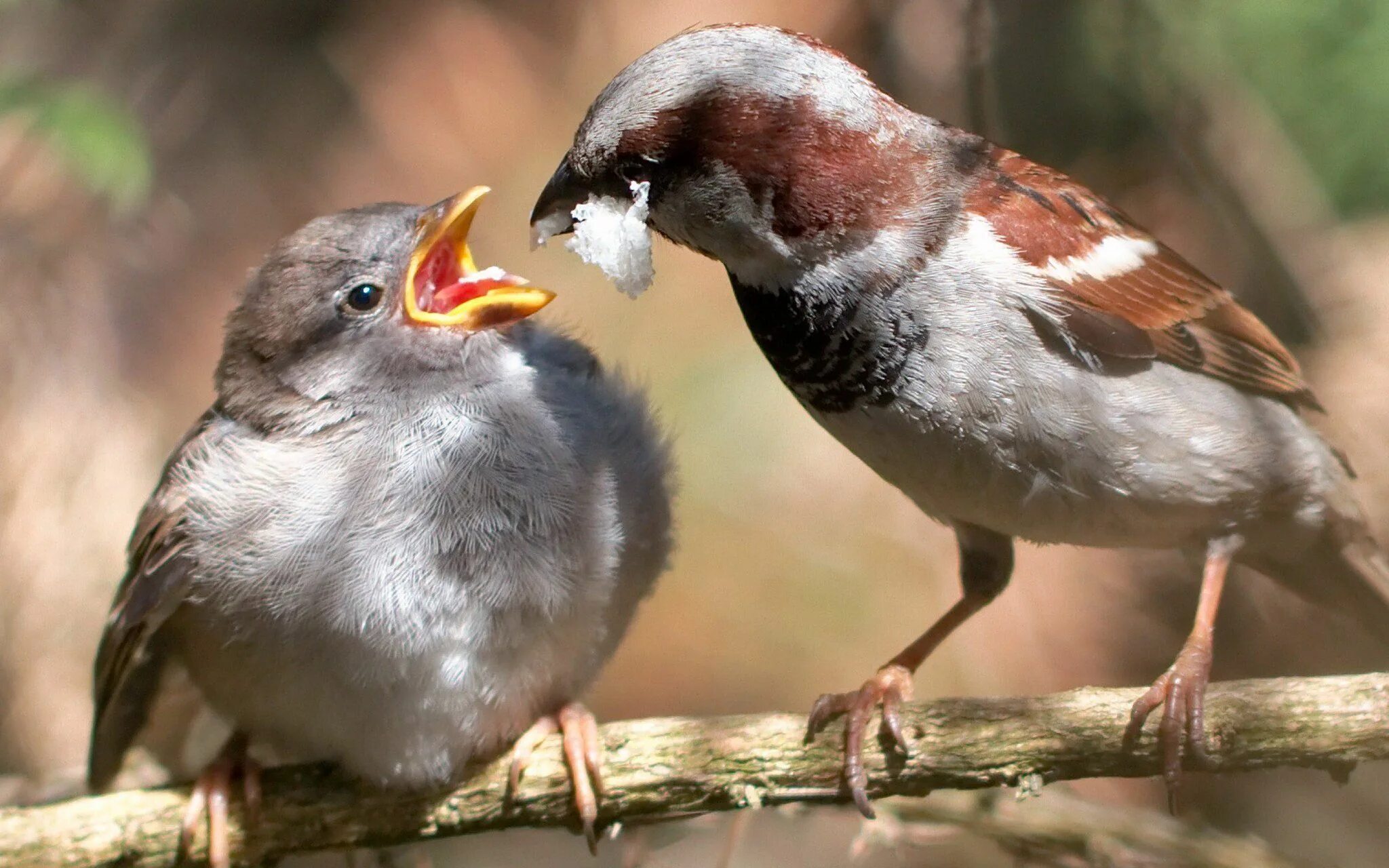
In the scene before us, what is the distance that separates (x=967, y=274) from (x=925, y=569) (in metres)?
3.46

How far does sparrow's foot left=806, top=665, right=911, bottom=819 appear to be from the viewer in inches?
110

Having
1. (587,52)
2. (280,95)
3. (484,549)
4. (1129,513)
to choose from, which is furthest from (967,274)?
(280,95)

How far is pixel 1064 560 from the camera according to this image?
20.0 ft

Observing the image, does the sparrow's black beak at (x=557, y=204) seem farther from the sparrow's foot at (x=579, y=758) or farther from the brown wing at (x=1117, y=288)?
the sparrow's foot at (x=579, y=758)

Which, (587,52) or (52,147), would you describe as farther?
(587,52)

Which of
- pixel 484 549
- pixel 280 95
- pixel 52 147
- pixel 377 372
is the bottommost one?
pixel 484 549

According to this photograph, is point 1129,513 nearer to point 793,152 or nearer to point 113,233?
point 793,152

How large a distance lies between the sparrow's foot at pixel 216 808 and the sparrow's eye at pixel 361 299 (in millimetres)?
1172

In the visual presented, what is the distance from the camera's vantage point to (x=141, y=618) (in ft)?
9.95

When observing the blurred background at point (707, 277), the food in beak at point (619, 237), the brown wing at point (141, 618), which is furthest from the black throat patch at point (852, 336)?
the brown wing at point (141, 618)

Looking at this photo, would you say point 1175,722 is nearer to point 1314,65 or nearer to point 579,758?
point 579,758

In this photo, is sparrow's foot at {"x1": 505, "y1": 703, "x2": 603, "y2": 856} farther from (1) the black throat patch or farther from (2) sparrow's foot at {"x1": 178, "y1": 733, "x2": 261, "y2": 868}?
(1) the black throat patch

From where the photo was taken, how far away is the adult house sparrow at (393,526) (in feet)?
9.21

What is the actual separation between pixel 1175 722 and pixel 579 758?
4.40 feet
